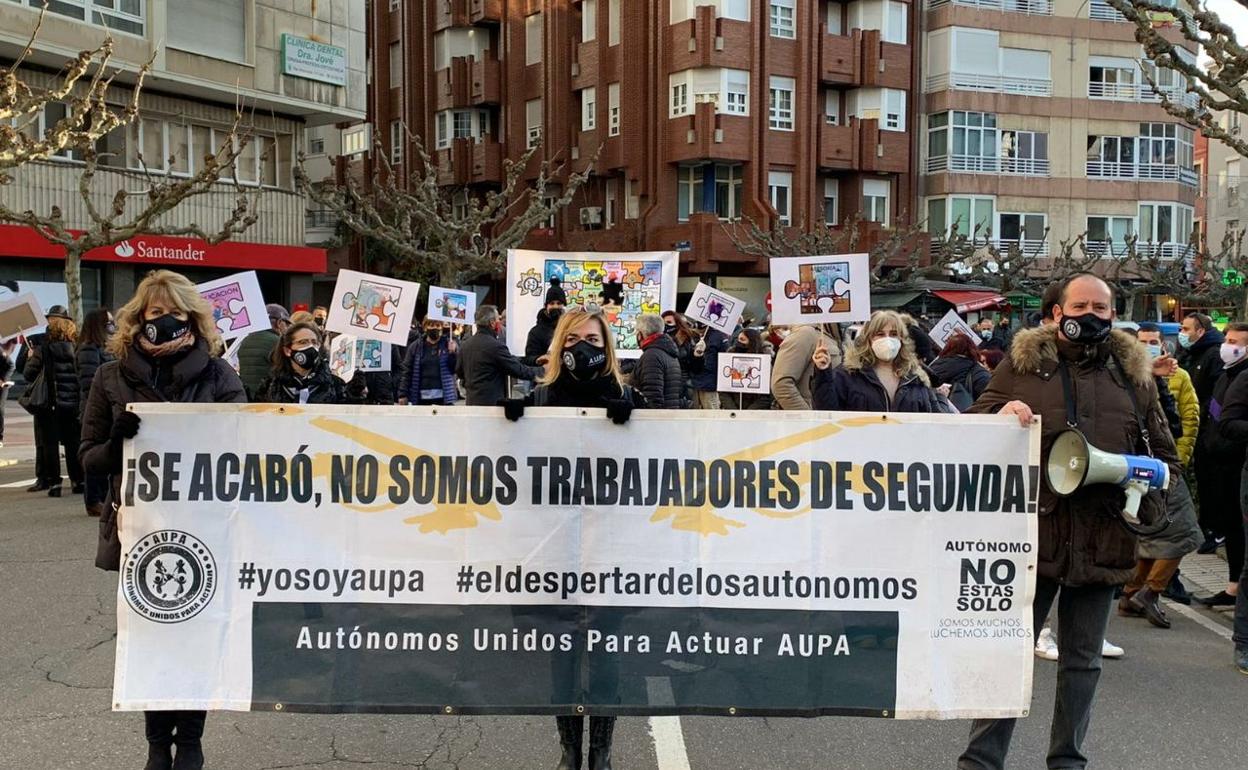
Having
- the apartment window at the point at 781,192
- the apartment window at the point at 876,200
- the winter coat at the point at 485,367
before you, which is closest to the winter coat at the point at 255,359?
the winter coat at the point at 485,367

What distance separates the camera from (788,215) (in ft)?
131

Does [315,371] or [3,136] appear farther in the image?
[3,136]

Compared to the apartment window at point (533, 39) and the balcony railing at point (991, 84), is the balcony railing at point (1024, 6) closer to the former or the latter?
the balcony railing at point (991, 84)

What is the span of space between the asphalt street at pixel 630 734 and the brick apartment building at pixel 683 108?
33006 mm

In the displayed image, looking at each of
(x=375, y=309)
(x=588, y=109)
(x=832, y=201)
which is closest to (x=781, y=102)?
(x=832, y=201)

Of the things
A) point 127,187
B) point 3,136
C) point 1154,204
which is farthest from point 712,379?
point 1154,204

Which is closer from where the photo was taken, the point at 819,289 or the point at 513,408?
the point at 513,408

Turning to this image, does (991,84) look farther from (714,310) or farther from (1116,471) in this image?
(1116,471)

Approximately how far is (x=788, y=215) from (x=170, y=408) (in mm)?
37137

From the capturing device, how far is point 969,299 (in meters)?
33.7

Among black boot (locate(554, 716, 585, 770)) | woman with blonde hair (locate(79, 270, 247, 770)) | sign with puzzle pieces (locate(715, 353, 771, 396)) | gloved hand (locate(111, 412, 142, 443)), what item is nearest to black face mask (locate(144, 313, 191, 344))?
woman with blonde hair (locate(79, 270, 247, 770))

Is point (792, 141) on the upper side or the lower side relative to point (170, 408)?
upper

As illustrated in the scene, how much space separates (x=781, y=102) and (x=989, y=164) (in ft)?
31.5

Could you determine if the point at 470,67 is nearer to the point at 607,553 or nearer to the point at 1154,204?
the point at 1154,204
